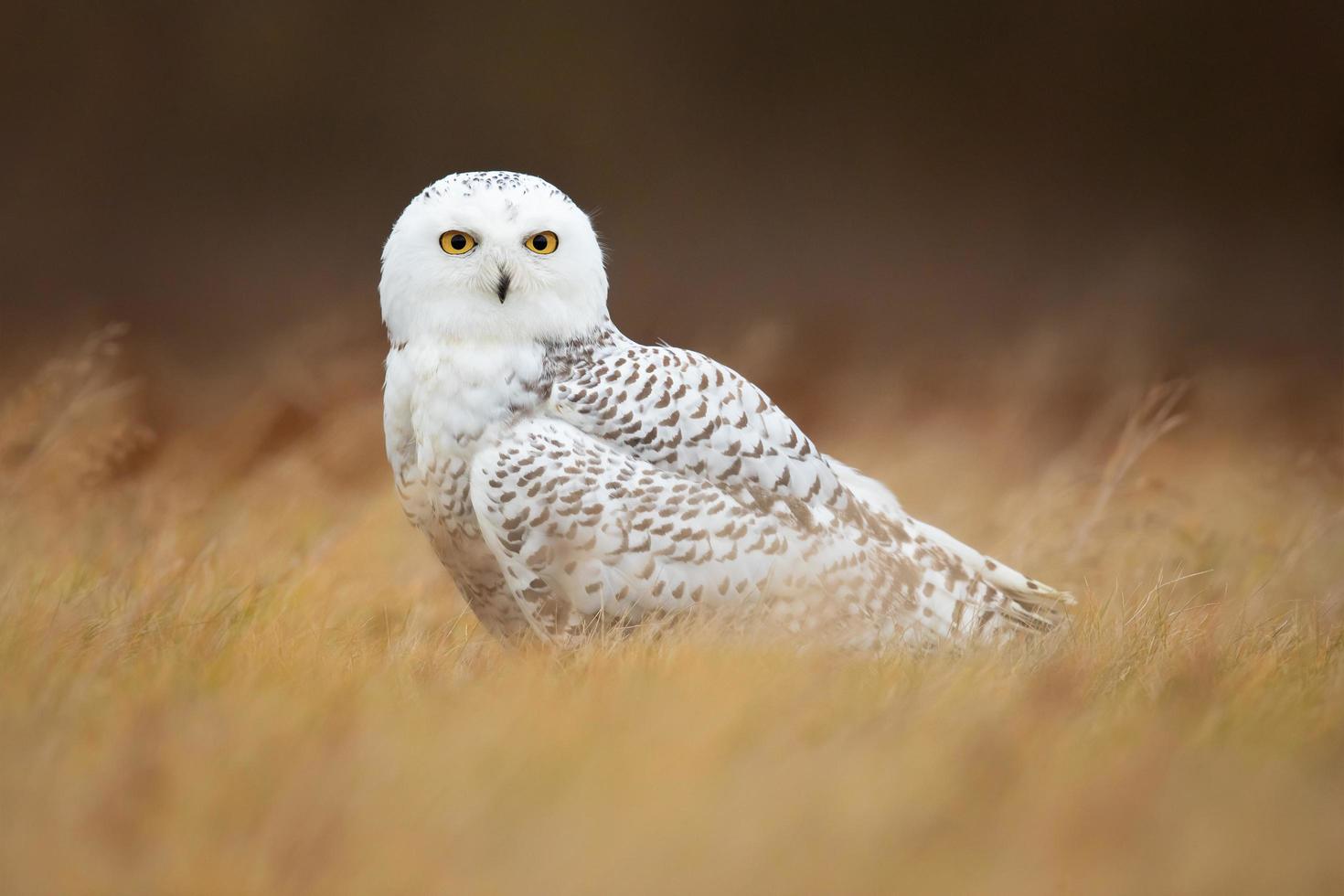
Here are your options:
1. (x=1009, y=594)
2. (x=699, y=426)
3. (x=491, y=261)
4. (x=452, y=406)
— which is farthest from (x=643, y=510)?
(x=1009, y=594)

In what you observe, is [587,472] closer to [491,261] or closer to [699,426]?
[699,426]

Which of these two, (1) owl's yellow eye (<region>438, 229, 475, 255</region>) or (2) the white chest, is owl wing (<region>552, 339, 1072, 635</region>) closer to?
(2) the white chest

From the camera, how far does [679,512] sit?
2.03 metres

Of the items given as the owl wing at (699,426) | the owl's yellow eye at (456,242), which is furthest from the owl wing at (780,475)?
the owl's yellow eye at (456,242)

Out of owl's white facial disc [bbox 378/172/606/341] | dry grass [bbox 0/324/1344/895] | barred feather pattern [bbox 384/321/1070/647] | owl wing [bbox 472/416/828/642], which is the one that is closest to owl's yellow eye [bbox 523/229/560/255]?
owl's white facial disc [bbox 378/172/606/341]

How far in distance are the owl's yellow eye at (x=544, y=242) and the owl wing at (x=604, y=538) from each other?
0.29 meters

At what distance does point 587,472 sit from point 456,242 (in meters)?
0.45

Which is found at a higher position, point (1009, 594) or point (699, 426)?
point (699, 426)

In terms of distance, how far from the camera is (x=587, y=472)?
2.00 m

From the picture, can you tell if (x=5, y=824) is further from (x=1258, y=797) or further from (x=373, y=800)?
(x=1258, y=797)

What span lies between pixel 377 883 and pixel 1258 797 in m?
0.96

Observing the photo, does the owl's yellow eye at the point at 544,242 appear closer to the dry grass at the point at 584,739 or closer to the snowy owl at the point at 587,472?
the snowy owl at the point at 587,472

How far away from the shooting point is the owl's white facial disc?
2.07 metres

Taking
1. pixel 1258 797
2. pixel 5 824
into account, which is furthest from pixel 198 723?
pixel 1258 797
